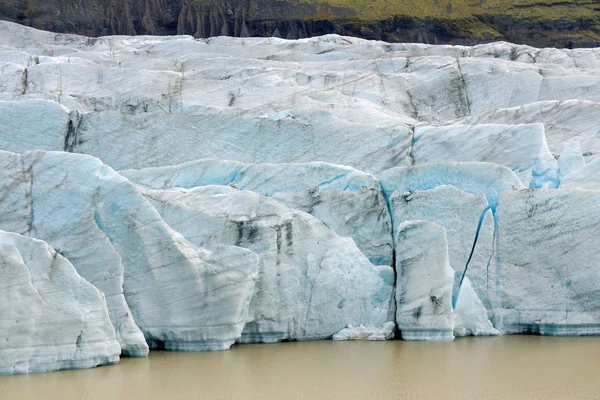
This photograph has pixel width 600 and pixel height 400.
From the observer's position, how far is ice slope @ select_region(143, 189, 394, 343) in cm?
1337

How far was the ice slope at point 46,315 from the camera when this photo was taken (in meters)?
10.7

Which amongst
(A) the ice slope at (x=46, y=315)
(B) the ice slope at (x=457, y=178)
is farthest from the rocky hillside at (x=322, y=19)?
(A) the ice slope at (x=46, y=315)

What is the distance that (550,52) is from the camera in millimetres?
25438

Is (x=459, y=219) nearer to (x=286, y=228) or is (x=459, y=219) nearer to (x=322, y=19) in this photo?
(x=286, y=228)

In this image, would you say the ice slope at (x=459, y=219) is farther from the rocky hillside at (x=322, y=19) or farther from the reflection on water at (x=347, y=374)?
the rocky hillside at (x=322, y=19)

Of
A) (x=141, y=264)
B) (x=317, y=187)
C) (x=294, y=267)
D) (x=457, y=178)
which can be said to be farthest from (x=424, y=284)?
(x=141, y=264)

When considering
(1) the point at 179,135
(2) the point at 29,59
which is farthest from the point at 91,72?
(1) the point at 179,135

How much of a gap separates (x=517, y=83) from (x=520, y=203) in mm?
7989

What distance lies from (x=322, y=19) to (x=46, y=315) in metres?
27.1

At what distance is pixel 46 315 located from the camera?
35.8ft

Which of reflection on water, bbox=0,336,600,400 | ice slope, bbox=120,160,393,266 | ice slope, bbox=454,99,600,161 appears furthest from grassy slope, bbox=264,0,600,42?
reflection on water, bbox=0,336,600,400

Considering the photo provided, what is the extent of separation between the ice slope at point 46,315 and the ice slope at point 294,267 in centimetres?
244

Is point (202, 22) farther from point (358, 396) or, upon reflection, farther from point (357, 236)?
point (358, 396)

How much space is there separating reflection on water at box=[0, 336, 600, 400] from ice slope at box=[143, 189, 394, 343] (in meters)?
0.54
